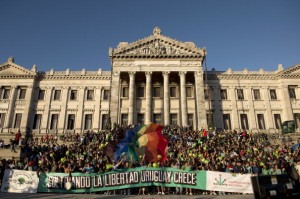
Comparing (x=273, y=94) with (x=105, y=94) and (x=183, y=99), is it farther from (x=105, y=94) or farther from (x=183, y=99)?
(x=105, y=94)

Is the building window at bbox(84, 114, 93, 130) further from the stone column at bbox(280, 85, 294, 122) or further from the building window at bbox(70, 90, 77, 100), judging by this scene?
the stone column at bbox(280, 85, 294, 122)

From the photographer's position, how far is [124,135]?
70.1 ft

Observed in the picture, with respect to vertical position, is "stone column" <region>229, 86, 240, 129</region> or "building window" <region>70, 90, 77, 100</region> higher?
"building window" <region>70, 90, 77, 100</region>

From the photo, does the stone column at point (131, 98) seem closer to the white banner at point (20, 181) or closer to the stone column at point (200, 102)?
the stone column at point (200, 102)

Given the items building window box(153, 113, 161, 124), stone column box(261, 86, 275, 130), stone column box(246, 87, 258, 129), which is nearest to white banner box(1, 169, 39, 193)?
building window box(153, 113, 161, 124)

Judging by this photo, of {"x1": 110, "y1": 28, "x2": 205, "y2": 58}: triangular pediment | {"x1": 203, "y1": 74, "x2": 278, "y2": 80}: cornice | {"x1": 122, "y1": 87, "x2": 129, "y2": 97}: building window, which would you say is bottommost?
{"x1": 122, "y1": 87, "x2": 129, "y2": 97}: building window

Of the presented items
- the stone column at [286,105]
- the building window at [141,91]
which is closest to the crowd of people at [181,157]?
the stone column at [286,105]

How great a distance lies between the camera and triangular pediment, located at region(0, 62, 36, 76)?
A: 38688mm

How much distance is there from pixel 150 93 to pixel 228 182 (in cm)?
2217

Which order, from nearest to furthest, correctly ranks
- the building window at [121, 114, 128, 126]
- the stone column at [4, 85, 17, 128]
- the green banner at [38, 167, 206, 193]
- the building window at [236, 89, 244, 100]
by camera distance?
the green banner at [38, 167, 206, 193] < the building window at [121, 114, 128, 126] < the stone column at [4, 85, 17, 128] < the building window at [236, 89, 244, 100]

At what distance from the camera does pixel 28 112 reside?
3678cm

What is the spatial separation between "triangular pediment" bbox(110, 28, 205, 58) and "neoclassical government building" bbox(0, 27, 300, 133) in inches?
5.7

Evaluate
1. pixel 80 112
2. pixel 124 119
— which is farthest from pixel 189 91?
pixel 80 112

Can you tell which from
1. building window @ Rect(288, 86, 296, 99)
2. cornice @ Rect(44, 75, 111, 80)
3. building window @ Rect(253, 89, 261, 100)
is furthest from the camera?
cornice @ Rect(44, 75, 111, 80)
